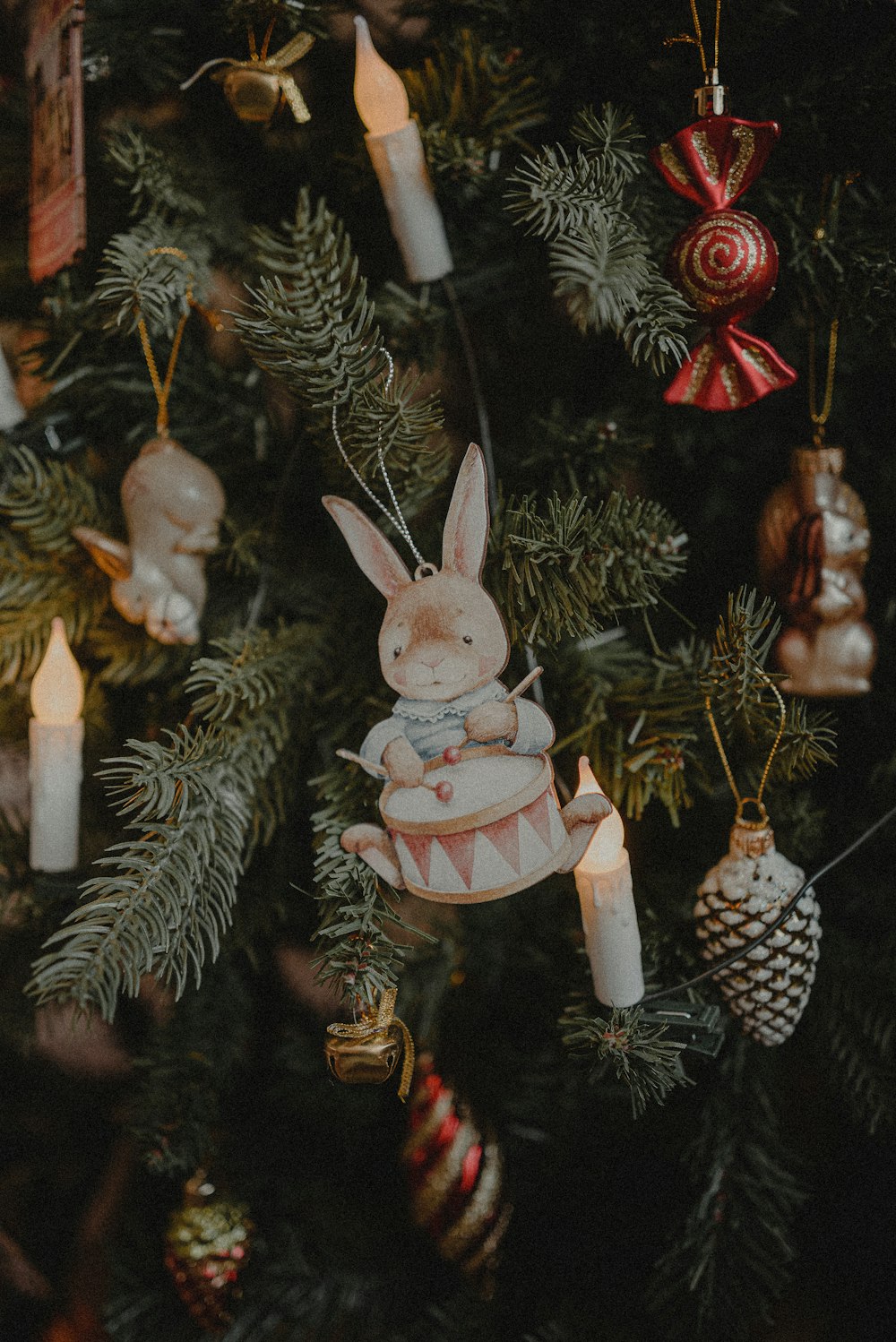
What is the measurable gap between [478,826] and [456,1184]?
Result: 15.7 inches

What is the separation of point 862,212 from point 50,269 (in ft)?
1.68

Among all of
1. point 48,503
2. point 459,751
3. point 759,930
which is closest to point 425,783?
point 459,751

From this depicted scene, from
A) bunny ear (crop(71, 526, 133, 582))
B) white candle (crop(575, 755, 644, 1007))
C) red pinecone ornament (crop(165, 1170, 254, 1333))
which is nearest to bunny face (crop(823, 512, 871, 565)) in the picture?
white candle (crop(575, 755, 644, 1007))

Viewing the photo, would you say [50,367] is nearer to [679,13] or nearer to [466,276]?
[466,276]

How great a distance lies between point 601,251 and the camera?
417 mm

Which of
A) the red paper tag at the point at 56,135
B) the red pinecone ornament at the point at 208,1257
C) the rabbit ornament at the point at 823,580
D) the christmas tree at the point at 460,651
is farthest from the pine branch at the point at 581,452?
the red pinecone ornament at the point at 208,1257

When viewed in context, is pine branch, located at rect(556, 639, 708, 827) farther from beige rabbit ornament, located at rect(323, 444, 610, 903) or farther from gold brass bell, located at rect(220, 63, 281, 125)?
gold brass bell, located at rect(220, 63, 281, 125)

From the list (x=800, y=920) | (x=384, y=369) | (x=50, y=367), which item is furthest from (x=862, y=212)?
(x=50, y=367)

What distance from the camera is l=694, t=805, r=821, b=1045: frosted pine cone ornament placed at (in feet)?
1.70

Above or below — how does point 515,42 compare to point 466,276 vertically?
above

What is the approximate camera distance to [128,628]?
62 cm

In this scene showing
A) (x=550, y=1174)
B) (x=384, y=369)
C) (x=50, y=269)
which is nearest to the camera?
(x=384, y=369)

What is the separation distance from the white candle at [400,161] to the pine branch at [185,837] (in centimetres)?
25

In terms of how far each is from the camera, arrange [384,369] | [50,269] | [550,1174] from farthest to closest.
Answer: [550,1174], [50,269], [384,369]
